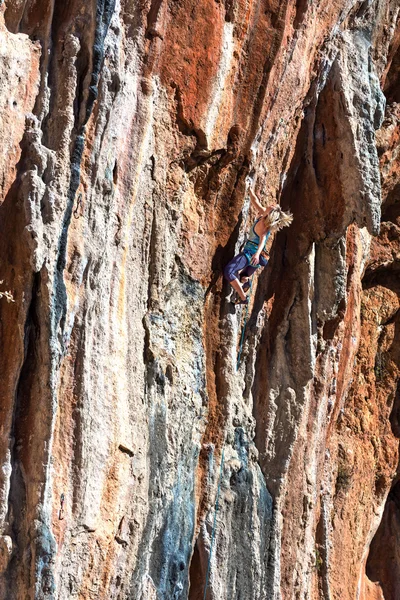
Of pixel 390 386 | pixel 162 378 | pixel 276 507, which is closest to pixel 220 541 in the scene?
pixel 276 507

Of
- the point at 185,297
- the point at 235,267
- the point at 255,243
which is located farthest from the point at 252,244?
the point at 185,297

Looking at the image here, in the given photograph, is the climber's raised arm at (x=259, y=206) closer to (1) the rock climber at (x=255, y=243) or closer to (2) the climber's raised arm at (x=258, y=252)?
(1) the rock climber at (x=255, y=243)

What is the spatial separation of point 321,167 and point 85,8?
11.2 feet

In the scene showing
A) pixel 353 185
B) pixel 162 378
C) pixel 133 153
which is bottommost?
pixel 162 378

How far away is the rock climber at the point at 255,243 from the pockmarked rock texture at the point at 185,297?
18cm

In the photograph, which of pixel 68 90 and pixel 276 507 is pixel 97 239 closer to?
pixel 68 90

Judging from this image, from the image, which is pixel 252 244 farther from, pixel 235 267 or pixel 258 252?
pixel 235 267

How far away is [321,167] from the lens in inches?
353

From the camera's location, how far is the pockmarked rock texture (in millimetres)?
6000

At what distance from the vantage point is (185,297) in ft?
25.2

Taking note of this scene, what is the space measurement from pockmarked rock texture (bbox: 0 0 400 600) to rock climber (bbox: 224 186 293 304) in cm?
18

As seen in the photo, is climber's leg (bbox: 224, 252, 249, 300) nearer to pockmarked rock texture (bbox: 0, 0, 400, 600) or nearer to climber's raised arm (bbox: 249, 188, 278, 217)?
pockmarked rock texture (bbox: 0, 0, 400, 600)

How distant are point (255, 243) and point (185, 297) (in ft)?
2.68

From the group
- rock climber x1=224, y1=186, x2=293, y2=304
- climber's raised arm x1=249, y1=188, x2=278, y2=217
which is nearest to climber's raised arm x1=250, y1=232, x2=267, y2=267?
rock climber x1=224, y1=186, x2=293, y2=304
